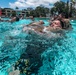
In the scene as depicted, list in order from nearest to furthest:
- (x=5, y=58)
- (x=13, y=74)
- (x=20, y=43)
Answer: (x=13, y=74) < (x=5, y=58) < (x=20, y=43)

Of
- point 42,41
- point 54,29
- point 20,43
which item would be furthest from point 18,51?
point 54,29

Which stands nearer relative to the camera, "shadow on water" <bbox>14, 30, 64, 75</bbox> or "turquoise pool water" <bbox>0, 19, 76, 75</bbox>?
"shadow on water" <bbox>14, 30, 64, 75</bbox>

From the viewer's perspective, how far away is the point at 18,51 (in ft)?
29.5

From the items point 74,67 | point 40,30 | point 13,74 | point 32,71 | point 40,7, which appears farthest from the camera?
point 40,7

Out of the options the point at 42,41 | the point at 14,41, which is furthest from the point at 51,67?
the point at 14,41

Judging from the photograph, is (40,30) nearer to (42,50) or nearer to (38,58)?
(42,50)

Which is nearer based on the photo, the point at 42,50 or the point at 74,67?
the point at 74,67

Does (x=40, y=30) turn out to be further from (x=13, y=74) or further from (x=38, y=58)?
(x=13, y=74)

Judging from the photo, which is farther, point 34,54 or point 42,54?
point 42,54

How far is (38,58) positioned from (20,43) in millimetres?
2397

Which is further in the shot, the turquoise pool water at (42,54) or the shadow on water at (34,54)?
the turquoise pool water at (42,54)

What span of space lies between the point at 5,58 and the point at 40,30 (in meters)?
3.66

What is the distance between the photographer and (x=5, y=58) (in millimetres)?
8125

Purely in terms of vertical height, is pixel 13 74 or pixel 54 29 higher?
pixel 54 29
